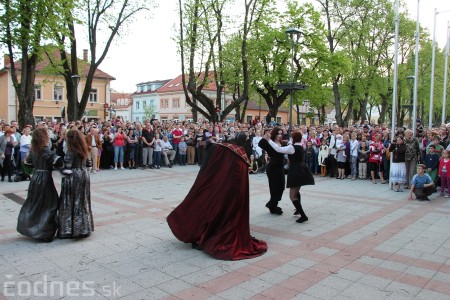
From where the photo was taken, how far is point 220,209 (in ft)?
18.5

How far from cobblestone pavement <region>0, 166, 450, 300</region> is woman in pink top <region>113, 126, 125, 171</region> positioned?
6.56m

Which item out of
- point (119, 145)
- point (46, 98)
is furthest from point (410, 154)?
point (46, 98)

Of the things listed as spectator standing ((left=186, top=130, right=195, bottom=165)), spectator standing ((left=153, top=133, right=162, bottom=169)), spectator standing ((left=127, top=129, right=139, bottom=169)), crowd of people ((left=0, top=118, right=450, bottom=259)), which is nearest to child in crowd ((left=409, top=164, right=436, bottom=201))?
crowd of people ((left=0, top=118, right=450, bottom=259))

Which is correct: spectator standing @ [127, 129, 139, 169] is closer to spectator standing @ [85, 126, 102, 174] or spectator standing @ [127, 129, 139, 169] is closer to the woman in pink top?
the woman in pink top

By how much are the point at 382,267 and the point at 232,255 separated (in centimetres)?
199

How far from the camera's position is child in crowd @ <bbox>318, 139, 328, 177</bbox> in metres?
15.0

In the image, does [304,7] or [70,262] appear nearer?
[70,262]

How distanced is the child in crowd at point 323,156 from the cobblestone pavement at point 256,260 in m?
5.87

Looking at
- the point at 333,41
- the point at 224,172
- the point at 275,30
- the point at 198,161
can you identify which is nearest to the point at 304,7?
the point at 275,30

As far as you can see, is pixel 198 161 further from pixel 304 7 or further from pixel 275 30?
pixel 304 7

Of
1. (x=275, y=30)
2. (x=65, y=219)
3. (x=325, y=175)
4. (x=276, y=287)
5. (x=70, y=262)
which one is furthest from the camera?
(x=275, y=30)

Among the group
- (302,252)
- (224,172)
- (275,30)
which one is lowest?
(302,252)

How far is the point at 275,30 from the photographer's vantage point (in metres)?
30.3

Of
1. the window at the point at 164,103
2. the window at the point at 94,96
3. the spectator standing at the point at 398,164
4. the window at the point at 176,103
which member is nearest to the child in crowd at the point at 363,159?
the spectator standing at the point at 398,164
